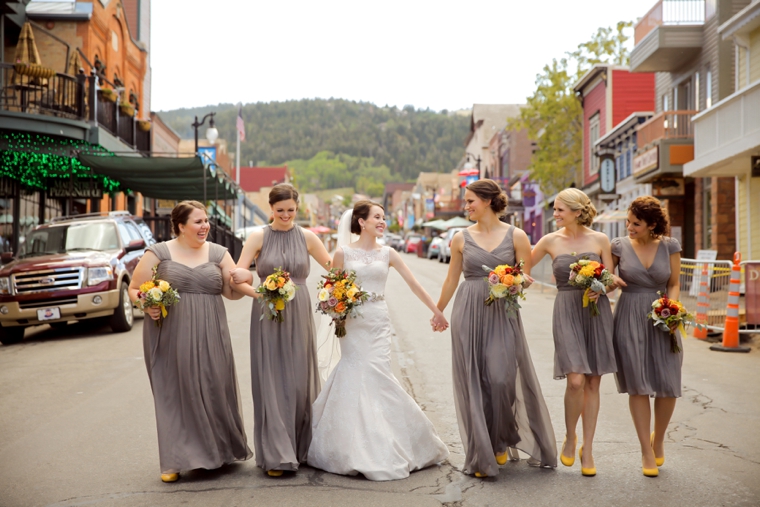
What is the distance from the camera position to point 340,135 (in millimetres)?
186625

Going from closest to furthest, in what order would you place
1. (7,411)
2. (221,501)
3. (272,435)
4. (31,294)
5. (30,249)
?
(221,501) → (272,435) → (7,411) → (31,294) → (30,249)

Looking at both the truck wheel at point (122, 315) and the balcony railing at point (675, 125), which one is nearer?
the truck wheel at point (122, 315)

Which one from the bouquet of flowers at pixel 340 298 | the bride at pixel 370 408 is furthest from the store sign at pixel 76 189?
the bouquet of flowers at pixel 340 298

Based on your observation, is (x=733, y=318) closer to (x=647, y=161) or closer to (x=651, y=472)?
(x=651, y=472)

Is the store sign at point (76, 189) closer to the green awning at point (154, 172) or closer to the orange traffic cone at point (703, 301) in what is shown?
the green awning at point (154, 172)

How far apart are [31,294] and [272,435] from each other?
9.46m

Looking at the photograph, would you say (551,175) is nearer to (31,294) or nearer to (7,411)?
(31,294)

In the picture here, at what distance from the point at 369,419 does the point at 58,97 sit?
19133mm

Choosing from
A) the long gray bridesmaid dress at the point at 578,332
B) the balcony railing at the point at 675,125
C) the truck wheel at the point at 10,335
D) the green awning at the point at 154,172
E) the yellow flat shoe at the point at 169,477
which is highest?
the balcony railing at the point at 675,125

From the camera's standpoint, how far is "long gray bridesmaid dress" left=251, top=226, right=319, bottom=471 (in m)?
5.76

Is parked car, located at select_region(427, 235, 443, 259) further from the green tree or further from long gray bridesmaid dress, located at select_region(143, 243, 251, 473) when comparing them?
long gray bridesmaid dress, located at select_region(143, 243, 251, 473)

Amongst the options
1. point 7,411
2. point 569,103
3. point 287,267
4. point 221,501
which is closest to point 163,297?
point 287,267

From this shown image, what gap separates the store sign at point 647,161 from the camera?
2429 cm

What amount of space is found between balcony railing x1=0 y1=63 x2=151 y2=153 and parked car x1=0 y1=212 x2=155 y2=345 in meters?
6.62
